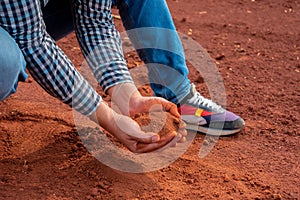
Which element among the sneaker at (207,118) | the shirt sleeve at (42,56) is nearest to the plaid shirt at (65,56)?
the shirt sleeve at (42,56)

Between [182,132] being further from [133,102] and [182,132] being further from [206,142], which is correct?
[206,142]

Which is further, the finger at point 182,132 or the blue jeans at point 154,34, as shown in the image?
the blue jeans at point 154,34

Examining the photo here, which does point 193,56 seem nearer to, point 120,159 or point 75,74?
point 120,159

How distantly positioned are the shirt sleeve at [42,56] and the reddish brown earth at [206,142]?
12.4 inches

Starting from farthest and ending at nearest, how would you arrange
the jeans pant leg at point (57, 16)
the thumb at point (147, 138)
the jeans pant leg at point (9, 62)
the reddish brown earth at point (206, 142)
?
1. the jeans pant leg at point (57, 16)
2. the reddish brown earth at point (206, 142)
3. the thumb at point (147, 138)
4. the jeans pant leg at point (9, 62)

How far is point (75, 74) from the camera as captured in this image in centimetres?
200

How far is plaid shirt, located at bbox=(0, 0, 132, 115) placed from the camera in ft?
6.05

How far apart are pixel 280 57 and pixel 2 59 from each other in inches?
74.5

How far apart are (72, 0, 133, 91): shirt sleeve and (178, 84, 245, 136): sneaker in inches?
18.5

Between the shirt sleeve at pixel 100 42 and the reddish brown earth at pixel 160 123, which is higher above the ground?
the shirt sleeve at pixel 100 42

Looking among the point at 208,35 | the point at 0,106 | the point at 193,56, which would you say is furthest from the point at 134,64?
the point at 0,106

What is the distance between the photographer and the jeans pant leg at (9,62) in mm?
1814

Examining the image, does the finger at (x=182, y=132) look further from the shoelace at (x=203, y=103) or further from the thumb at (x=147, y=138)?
the shoelace at (x=203, y=103)

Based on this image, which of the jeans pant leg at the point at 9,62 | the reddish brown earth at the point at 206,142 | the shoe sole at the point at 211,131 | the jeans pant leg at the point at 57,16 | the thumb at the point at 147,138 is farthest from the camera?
the shoe sole at the point at 211,131
